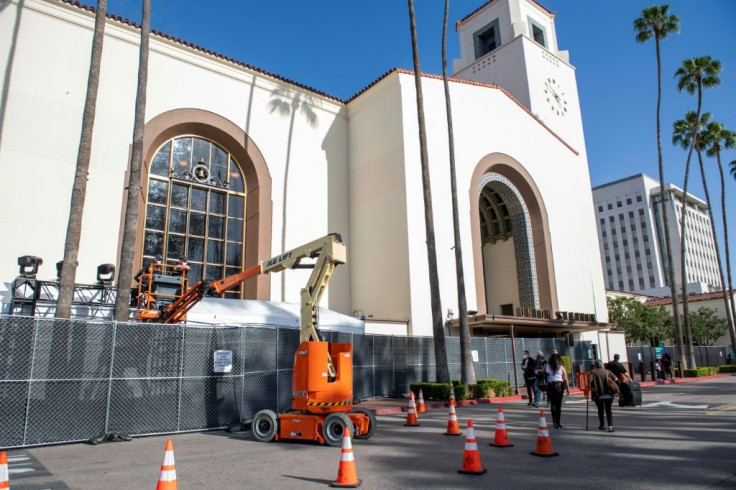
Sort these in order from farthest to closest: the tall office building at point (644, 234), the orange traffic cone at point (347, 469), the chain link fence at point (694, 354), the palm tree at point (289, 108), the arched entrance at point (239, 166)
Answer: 1. the tall office building at point (644, 234)
2. the chain link fence at point (694, 354)
3. the palm tree at point (289, 108)
4. the arched entrance at point (239, 166)
5. the orange traffic cone at point (347, 469)

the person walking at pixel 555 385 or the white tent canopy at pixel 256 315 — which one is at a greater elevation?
the white tent canopy at pixel 256 315

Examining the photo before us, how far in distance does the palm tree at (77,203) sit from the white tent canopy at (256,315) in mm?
3560

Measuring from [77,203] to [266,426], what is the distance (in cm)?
752

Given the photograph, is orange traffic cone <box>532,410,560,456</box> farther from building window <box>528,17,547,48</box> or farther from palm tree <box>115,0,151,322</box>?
building window <box>528,17,547,48</box>

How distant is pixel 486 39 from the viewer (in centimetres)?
3956

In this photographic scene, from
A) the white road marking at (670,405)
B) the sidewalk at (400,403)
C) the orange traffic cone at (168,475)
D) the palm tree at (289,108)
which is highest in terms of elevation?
the palm tree at (289,108)

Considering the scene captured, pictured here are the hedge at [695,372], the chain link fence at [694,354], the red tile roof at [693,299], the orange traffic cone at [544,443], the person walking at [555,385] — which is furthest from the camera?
the red tile roof at [693,299]

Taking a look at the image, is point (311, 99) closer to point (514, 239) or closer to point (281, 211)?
point (281, 211)

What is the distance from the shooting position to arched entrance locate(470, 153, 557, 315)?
28781 mm

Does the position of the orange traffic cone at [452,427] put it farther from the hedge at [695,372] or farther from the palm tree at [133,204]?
the hedge at [695,372]

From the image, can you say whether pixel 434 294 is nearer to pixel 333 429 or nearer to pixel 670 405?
pixel 670 405

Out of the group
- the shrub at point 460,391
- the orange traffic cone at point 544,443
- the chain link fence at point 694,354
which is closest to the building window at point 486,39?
the chain link fence at point 694,354

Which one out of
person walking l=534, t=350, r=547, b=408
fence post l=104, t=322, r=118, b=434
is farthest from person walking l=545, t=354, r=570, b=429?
fence post l=104, t=322, r=118, b=434

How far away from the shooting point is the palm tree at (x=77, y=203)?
40.4 ft
